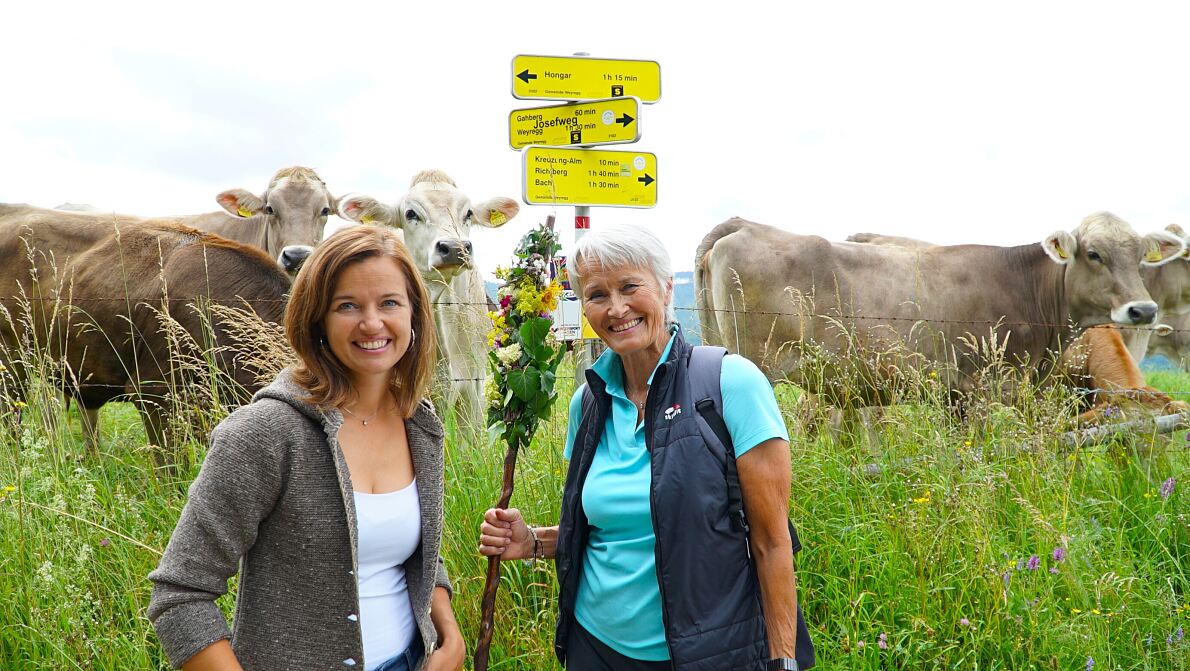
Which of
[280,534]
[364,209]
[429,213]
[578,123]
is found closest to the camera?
[280,534]

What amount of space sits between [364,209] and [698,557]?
5.67m

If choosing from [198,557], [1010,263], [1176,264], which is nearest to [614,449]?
[198,557]

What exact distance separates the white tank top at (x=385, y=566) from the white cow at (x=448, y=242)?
13.5 ft

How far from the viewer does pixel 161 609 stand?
1.54 meters

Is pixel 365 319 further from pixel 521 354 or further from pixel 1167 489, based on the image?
pixel 1167 489

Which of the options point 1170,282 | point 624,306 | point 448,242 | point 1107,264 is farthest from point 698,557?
point 1170,282

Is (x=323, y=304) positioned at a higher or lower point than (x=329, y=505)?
higher

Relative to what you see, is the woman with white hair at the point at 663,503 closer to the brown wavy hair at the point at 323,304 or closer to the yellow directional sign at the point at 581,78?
the brown wavy hair at the point at 323,304

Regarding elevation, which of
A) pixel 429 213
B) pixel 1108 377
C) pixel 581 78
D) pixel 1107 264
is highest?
pixel 581 78

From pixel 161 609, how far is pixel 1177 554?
13.9 ft

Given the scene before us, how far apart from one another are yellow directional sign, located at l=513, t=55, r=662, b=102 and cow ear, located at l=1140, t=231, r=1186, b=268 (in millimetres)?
4870

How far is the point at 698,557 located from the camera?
189 centimetres

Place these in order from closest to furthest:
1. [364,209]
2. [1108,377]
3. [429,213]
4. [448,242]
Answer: [448,242] → [1108,377] → [429,213] → [364,209]

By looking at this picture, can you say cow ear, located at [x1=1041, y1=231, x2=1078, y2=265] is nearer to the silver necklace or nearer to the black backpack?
the black backpack
